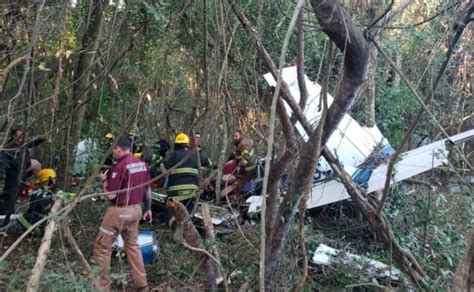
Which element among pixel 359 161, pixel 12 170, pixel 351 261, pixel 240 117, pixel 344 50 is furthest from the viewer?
pixel 12 170

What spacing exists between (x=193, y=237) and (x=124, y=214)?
145 cm

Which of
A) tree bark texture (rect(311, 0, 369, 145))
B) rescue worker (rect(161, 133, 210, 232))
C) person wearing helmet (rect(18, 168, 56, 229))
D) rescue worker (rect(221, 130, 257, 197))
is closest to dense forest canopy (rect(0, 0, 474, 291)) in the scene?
tree bark texture (rect(311, 0, 369, 145))

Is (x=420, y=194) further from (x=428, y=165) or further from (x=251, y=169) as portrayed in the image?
(x=251, y=169)

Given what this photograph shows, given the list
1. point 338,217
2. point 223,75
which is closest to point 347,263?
point 338,217

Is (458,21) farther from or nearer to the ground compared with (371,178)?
farther from the ground

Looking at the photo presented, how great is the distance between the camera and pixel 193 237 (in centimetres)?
417

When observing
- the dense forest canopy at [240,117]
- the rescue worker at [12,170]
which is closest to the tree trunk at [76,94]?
the dense forest canopy at [240,117]

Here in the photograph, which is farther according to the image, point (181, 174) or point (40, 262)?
point (181, 174)

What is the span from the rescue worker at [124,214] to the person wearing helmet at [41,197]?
41.9 inches

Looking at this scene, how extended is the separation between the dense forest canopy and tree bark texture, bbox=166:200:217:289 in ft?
0.11

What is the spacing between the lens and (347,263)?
19.0ft

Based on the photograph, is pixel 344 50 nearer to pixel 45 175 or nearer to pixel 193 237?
pixel 193 237

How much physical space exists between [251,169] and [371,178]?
1.73 meters

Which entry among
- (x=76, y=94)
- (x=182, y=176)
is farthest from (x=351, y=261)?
(x=76, y=94)
